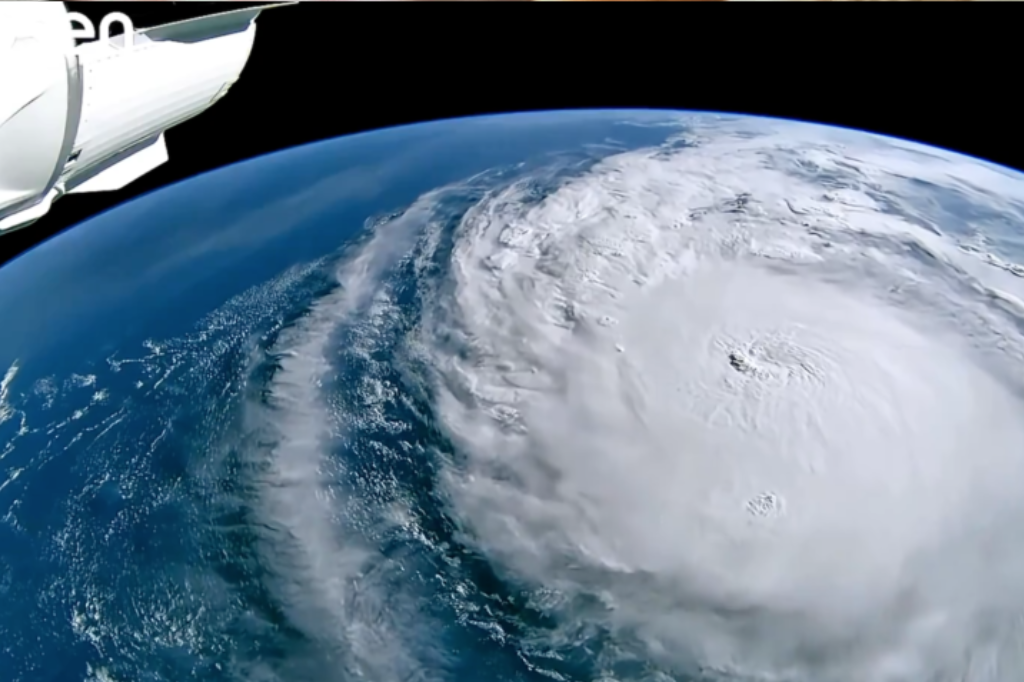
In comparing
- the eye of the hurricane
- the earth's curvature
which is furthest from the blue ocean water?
the eye of the hurricane

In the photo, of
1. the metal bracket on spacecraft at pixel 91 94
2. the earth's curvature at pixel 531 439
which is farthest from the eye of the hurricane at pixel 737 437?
the metal bracket on spacecraft at pixel 91 94

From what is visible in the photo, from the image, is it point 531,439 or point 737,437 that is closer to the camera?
point 737,437

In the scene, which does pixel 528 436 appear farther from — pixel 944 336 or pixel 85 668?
pixel 944 336

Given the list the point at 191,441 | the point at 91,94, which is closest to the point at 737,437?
the point at 191,441

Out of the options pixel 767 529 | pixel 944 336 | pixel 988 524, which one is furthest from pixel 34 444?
pixel 944 336

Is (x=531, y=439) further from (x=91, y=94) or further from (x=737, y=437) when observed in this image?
(x=91, y=94)

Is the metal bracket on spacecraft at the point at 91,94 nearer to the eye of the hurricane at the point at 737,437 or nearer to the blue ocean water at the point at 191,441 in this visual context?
the blue ocean water at the point at 191,441
